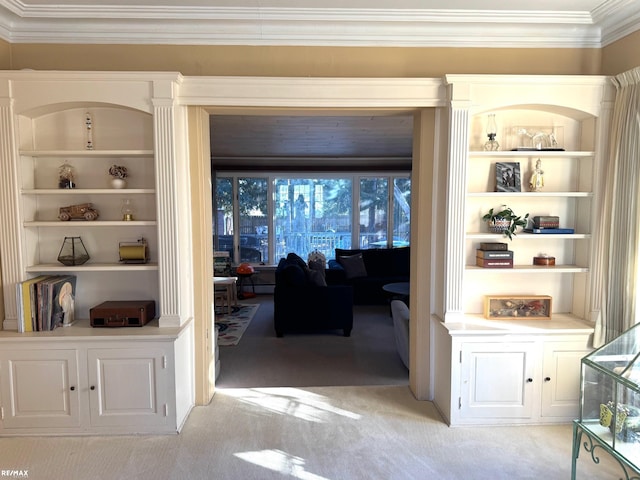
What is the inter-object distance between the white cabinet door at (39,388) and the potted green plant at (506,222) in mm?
2992

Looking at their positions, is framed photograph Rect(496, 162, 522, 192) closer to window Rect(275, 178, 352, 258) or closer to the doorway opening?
the doorway opening

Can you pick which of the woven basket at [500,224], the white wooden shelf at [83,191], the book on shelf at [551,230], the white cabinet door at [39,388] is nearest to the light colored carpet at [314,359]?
the white cabinet door at [39,388]

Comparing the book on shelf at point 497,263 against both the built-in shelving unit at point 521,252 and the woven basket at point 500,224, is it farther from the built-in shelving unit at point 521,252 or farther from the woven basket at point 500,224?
the woven basket at point 500,224

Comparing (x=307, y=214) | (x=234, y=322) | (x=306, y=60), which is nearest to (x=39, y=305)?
(x=306, y=60)

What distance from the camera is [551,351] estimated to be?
2807 mm

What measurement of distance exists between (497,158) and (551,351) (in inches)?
55.6

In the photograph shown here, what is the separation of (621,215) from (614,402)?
1265mm

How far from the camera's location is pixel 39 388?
268 centimetres

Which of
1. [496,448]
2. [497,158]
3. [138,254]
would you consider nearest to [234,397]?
[138,254]

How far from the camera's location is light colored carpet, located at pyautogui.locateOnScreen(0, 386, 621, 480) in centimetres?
237

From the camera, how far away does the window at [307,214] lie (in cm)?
798

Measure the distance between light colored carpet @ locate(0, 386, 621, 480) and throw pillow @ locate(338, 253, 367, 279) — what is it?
12.9ft

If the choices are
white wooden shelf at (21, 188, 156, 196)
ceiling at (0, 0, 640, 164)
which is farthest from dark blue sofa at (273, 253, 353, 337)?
ceiling at (0, 0, 640, 164)

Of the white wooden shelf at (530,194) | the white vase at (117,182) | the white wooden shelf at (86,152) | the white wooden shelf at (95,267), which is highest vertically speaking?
the white wooden shelf at (86,152)
